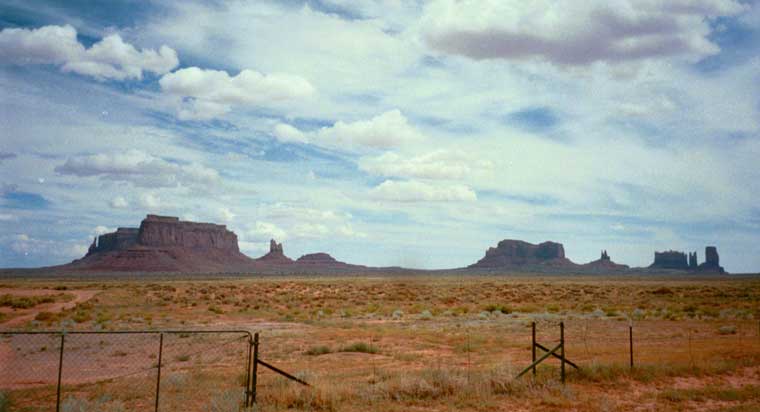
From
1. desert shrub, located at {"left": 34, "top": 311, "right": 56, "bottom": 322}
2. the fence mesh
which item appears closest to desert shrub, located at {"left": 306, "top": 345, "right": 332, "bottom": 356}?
the fence mesh

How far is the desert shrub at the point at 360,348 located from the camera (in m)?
22.5

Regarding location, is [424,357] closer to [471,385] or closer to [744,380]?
[471,385]

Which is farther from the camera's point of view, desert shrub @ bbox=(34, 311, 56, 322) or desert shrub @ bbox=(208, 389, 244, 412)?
desert shrub @ bbox=(34, 311, 56, 322)

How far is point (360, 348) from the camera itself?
22.8 m

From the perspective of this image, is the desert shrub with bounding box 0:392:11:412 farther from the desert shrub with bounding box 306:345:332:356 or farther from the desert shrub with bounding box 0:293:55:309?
the desert shrub with bounding box 0:293:55:309

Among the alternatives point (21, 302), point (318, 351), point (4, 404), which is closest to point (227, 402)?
point (4, 404)

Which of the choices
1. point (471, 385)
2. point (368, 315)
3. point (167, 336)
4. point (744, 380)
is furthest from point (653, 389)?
point (368, 315)

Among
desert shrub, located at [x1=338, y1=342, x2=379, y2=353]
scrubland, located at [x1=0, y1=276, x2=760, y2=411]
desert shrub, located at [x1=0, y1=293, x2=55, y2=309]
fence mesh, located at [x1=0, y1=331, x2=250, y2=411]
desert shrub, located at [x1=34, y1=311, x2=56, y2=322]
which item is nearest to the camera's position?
scrubland, located at [x1=0, y1=276, x2=760, y2=411]

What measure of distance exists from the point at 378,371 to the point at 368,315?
2198cm

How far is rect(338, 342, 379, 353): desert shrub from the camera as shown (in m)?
22.5

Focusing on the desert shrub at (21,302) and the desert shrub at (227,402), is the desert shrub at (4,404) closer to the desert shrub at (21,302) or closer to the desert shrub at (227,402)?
the desert shrub at (227,402)

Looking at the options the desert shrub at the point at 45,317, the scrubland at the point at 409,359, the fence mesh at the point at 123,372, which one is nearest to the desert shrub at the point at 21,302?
the scrubland at the point at 409,359

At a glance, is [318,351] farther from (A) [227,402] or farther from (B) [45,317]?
(B) [45,317]

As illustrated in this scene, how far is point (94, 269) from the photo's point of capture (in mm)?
189375
